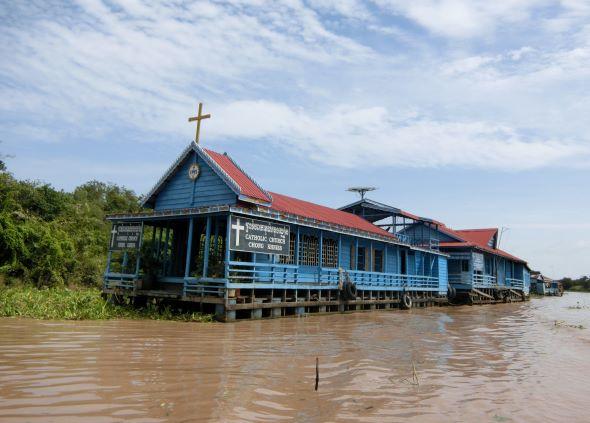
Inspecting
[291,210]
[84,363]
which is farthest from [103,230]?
[84,363]

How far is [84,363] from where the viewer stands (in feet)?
24.5

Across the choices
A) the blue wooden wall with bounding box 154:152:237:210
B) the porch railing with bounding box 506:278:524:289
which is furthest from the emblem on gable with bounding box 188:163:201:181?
the porch railing with bounding box 506:278:524:289

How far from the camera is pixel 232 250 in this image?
49.5 feet

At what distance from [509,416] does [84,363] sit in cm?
629

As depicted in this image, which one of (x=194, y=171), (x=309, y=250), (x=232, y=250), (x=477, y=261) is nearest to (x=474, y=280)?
(x=477, y=261)

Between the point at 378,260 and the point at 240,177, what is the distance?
11.8 m

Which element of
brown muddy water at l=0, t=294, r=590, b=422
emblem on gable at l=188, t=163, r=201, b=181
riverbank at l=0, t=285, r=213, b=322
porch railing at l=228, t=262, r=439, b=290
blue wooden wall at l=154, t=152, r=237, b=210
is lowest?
brown muddy water at l=0, t=294, r=590, b=422

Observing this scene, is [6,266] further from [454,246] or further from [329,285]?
[454,246]

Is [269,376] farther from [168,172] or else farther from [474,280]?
[474,280]

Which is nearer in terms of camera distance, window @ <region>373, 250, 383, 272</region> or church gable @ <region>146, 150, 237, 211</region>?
church gable @ <region>146, 150, 237, 211</region>

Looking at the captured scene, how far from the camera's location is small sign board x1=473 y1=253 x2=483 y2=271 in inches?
1426

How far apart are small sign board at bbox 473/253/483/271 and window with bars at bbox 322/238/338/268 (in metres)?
17.9

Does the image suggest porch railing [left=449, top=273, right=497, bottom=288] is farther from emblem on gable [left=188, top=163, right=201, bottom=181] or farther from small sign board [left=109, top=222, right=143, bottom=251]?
small sign board [left=109, top=222, right=143, bottom=251]

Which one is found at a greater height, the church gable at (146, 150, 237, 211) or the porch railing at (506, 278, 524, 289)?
the church gable at (146, 150, 237, 211)
